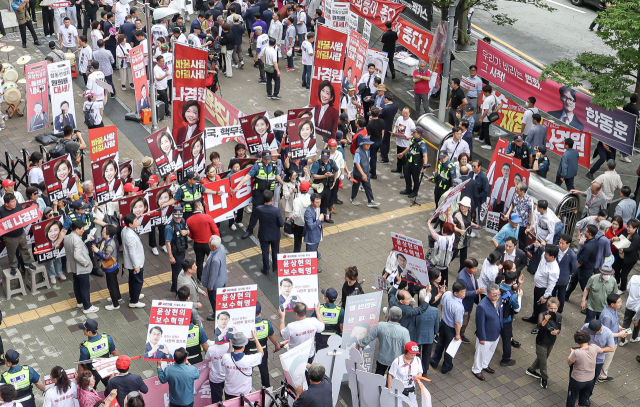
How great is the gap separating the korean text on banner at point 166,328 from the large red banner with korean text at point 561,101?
446 inches

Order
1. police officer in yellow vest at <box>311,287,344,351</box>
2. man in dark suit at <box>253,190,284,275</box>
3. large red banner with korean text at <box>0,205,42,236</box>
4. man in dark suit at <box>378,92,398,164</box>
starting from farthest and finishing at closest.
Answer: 1. man in dark suit at <box>378,92,398,164</box>
2. man in dark suit at <box>253,190,284,275</box>
3. large red banner with korean text at <box>0,205,42,236</box>
4. police officer in yellow vest at <box>311,287,344,351</box>

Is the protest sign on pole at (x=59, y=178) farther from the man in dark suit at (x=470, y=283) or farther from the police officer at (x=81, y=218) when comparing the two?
the man in dark suit at (x=470, y=283)

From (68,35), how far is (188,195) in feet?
35.8

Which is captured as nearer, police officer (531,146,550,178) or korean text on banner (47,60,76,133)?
police officer (531,146,550,178)

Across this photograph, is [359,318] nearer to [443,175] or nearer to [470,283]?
[470,283]

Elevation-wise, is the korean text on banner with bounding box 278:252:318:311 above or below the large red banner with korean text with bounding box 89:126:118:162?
below

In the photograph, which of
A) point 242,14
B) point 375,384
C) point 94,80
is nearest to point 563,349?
point 375,384

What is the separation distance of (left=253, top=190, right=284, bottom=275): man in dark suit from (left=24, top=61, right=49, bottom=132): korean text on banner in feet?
22.0

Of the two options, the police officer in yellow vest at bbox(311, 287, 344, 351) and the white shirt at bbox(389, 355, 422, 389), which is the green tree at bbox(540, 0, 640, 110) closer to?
the police officer in yellow vest at bbox(311, 287, 344, 351)

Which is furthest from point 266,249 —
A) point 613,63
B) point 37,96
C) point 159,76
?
point 613,63

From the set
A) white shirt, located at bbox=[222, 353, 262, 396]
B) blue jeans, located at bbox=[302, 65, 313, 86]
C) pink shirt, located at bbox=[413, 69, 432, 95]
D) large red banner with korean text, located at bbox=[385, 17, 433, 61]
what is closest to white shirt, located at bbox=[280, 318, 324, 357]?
white shirt, located at bbox=[222, 353, 262, 396]

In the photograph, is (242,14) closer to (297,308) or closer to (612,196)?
(612,196)

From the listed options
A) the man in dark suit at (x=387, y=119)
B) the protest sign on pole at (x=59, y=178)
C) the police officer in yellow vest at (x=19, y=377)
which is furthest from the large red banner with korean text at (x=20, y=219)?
the man in dark suit at (x=387, y=119)

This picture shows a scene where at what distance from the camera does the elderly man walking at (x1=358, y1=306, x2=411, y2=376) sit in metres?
11.1
